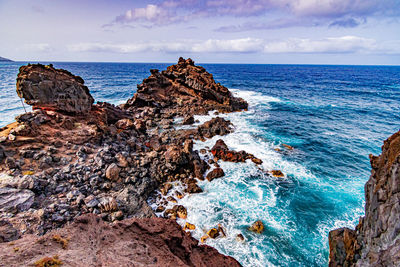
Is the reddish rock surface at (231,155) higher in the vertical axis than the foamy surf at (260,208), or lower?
higher

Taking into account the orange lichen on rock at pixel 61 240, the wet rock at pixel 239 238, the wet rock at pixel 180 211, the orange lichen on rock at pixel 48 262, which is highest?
the orange lichen on rock at pixel 48 262

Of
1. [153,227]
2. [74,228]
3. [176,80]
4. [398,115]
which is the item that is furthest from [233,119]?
[398,115]

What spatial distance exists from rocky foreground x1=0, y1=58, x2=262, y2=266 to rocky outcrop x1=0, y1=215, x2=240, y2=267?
0.13ft

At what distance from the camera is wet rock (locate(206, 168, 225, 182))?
19.9m

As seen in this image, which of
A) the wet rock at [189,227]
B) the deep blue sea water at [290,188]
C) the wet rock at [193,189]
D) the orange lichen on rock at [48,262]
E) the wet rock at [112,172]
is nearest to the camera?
the orange lichen on rock at [48,262]

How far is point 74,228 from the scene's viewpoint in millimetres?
7781

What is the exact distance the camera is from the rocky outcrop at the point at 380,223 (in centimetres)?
646

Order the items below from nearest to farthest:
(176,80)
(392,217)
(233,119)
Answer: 1. (392,217)
2. (233,119)
3. (176,80)

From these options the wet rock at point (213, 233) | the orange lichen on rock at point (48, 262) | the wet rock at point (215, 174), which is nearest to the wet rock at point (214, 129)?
the wet rock at point (215, 174)

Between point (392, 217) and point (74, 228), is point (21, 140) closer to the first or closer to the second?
point (74, 228)

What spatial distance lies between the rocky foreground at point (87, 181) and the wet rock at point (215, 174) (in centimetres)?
11

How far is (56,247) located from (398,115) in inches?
2502

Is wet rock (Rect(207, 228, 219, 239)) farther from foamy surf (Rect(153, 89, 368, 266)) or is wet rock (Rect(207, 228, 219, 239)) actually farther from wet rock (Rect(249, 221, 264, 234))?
wet rock (Rect(249, 221, 264, 234))

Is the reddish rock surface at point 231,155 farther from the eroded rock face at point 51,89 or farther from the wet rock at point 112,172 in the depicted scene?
the eroded rock face at point 51,89
